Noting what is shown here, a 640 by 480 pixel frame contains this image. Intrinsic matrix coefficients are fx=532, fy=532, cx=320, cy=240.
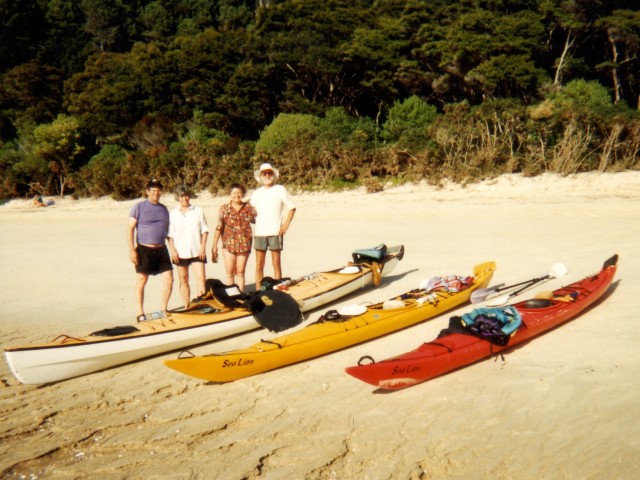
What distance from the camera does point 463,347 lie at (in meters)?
4.32

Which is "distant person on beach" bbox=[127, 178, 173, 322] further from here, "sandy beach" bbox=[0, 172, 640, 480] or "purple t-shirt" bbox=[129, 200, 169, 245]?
"sandy beach" bbox=[0, 172, 640, 480]

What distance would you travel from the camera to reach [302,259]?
930 centimetres

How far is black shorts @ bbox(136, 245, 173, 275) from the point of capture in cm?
575

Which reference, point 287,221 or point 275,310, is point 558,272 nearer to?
point 287,221

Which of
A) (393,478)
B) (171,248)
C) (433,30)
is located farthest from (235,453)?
(433,30)

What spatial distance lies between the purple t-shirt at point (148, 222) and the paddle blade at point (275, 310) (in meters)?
1.26

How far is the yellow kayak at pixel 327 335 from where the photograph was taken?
4.34m

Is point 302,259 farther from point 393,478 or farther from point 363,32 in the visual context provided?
point 363,32

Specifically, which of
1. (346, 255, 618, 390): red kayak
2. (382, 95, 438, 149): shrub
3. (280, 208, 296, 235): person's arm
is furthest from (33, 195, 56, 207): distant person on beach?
(346, 255, 618, 390): red kayak

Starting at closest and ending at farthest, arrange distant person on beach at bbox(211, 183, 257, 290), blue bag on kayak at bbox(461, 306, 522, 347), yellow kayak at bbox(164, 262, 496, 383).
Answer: yellow kayak at bbox(164, 262, 496, 383), blue bag on kayak at bbox(461, 306, 522, 347), distant person on beach at bbox(211, 183, 257, 290)

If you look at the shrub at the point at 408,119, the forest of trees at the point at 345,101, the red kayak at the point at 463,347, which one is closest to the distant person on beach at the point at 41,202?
the forest of trees at the point at 345,101

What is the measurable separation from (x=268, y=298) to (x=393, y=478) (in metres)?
2.88

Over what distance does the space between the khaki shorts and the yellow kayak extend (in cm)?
154

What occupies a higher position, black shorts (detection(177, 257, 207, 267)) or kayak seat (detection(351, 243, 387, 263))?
black shorts (detection(177, 257, 207, 267))
